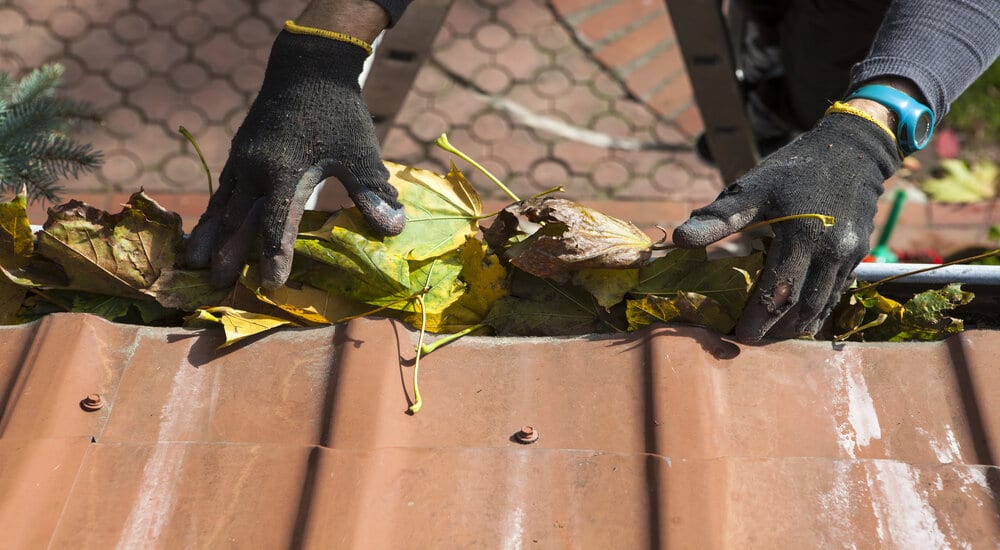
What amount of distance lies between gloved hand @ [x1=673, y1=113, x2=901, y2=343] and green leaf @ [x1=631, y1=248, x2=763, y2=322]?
0.08 feet

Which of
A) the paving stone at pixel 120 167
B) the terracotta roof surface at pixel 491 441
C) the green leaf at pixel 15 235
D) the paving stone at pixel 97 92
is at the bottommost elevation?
the terracotta roof surface at pixel 491 441

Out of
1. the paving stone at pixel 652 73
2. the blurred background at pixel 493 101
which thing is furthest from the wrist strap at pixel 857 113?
the paving stone at pixel 652 73

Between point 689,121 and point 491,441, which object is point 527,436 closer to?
point 491,441

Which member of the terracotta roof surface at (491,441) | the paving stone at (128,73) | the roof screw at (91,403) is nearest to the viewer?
the terracotta roof surface at (491,441)

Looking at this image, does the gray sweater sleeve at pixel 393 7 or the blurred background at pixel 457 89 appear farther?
the blurred background at pixel 457 89

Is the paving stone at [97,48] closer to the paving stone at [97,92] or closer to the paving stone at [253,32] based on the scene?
the paving stone at [97,92]

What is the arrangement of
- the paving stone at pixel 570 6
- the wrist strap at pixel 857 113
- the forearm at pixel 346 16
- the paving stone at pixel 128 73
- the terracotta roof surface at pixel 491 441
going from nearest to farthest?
the terracotta roof surface at pixel 491 441, the wrist strap at pixel 857 113, the forearm at pixel 346 16, the paving stone at pixel 128 73, the paving stone at pixel 570 6

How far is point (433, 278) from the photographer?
1.52 metres

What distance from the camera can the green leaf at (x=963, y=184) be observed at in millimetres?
3803

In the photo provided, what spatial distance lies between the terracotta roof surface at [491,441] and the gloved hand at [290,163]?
166 mm

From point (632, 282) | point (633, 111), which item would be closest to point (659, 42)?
point (633, 111)

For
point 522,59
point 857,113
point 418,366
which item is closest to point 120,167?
point 522,59

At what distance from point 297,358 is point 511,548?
18.6 inches

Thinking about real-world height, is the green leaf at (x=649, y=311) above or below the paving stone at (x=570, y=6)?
below
